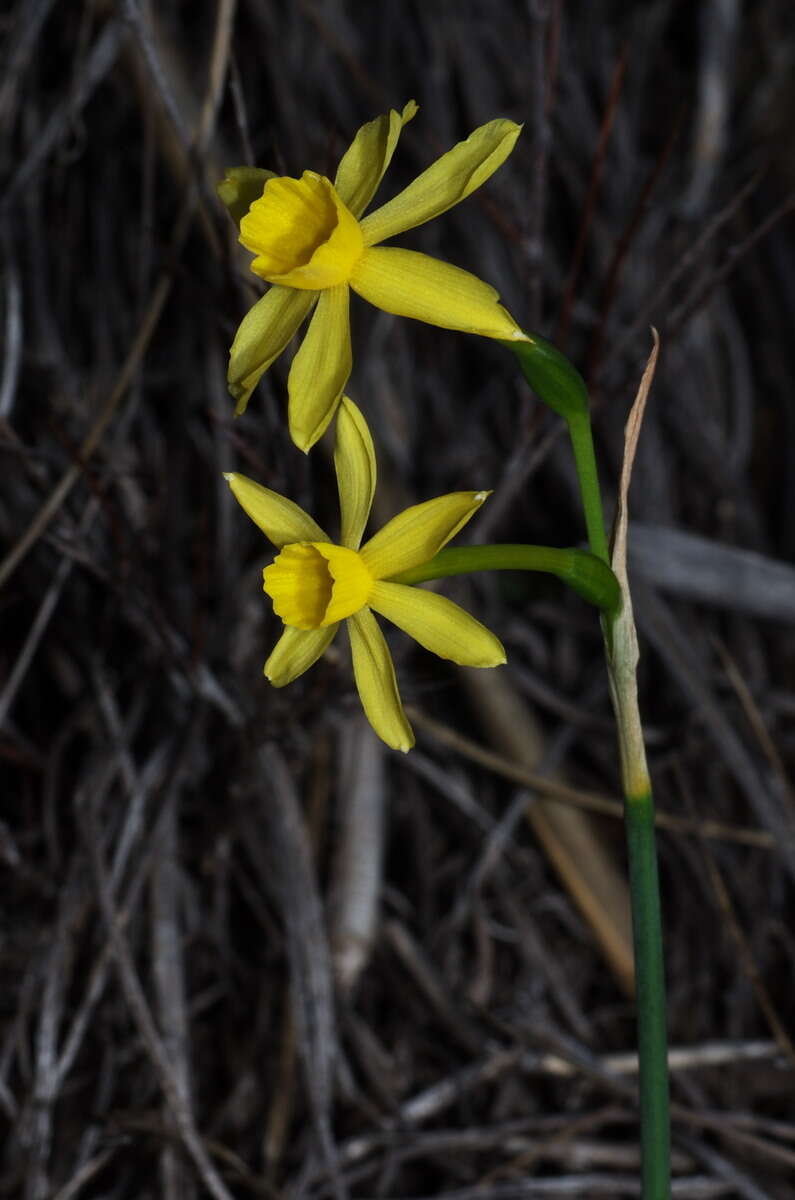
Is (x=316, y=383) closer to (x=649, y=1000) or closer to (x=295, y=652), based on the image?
(x=295, y=652)

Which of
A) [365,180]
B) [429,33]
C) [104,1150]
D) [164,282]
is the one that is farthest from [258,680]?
[429,33]

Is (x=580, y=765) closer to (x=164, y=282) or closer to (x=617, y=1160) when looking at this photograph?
(x=617, y=1160)

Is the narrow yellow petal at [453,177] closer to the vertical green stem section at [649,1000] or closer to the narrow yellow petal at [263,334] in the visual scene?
the narrow yellow petal at [263,334]

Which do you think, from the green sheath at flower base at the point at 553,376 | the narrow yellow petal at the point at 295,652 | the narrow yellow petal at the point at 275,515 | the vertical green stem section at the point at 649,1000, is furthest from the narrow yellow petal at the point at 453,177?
the vertical green stem section at the point at 649,1000

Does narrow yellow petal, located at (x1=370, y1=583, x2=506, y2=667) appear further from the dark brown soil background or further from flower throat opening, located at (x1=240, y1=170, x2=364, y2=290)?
the dark brown soil background

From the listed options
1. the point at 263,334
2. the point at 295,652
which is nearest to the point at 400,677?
the point at 295,652

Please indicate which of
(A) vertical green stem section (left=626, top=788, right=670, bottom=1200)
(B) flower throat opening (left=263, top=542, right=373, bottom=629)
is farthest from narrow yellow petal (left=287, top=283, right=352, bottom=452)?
(A) vertical green stem section (left=626, top=788, right=670, bottom=1200)
